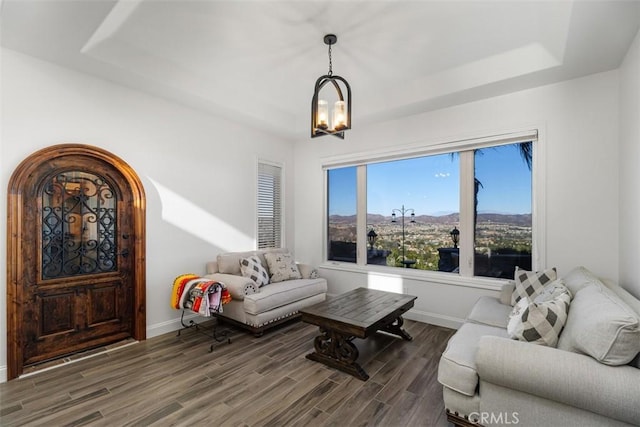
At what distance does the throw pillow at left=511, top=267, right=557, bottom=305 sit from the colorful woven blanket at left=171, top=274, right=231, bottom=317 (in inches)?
123

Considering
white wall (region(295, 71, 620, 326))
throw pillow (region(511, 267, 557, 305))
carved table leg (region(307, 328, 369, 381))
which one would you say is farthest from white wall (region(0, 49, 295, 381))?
throw pillow (region(511, 267, 557, 305))

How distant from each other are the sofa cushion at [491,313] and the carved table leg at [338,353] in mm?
1121

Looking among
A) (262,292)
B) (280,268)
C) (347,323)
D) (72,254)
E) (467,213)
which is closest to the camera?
(347,323)

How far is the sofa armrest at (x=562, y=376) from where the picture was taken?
1.43 metres

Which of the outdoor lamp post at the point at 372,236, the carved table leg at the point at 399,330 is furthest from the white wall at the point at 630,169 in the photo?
the outdoor lamp post at the point at 372,236

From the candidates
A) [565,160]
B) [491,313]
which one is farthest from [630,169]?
[491,313]

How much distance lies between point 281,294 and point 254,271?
1.74 feet

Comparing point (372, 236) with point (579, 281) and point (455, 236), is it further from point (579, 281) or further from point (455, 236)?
point (579, 281)

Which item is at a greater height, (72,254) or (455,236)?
(455,236)

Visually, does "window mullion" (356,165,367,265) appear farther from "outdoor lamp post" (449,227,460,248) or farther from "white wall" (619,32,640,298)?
"white wall" (619,32,640,298)

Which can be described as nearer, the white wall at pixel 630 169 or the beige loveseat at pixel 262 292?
the white wall at pixel 630 169

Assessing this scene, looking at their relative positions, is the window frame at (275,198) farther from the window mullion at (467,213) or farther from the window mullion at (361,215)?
the window mullion at (467,213)

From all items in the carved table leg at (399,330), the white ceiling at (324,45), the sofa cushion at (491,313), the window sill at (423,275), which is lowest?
the carved table leg at (399,330)

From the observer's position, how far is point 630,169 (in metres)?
2.52
